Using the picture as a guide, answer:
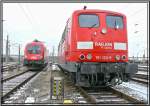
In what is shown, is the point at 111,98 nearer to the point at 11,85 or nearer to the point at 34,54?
the point at 11,85

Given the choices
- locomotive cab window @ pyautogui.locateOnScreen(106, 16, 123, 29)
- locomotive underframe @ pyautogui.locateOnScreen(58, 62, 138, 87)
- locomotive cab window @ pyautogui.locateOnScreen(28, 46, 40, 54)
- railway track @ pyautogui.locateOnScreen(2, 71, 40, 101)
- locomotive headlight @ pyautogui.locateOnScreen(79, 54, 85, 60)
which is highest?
locomotive cab window @ pyautogui.locateOnScreen(106, 16, 123, 29)

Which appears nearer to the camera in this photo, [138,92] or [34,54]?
[138,92]

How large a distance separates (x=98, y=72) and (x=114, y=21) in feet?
8.08

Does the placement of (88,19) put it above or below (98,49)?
above

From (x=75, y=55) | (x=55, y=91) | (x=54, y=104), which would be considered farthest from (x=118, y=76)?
Answer: (x=54, y=104)

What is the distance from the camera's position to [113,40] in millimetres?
13109

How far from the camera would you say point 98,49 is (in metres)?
12.8

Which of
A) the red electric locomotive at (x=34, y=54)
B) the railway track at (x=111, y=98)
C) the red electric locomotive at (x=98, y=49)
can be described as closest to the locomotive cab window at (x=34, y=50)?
the red electric locomotive at (x=34, y=54)

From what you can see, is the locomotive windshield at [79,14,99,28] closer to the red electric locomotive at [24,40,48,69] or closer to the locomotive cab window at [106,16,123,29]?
the locomotive cab window at [106,16,123,29]

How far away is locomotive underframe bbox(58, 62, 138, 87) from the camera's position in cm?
1216

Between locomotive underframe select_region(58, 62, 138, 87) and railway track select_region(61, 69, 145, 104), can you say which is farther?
locomotive underframe select_region(58, 62, 138, 87)

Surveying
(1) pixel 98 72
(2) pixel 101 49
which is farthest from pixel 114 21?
(1) pixel 98 72

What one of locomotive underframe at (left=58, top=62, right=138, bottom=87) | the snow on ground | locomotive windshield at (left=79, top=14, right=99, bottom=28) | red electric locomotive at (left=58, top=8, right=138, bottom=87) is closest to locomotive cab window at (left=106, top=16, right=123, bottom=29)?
red electric locomotive at (left=58, top=8, right=138, bottom=87)

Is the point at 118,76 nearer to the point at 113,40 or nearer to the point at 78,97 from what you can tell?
the point at 113,40
